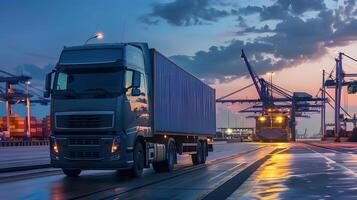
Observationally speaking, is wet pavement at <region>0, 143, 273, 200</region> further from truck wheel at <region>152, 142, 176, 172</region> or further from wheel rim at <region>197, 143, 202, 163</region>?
wheel rim at <region>197, 143, 202, 163</region>

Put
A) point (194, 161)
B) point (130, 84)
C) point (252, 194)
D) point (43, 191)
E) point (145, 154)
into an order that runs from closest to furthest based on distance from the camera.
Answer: point (252, 194), point (43, 191), point (130, 84), point (145, 154), point (194, 161)

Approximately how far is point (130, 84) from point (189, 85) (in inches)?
301

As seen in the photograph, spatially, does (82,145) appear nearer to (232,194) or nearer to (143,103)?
(143,103)

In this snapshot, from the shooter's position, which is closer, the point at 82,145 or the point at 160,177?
the point at 82,145

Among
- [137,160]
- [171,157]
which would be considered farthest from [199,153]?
[137,160]

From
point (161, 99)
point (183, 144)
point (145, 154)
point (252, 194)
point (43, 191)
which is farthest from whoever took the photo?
point (183, 144)

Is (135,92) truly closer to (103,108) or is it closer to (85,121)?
(103,108)

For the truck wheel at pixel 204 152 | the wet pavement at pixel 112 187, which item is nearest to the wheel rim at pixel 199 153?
the truck wheel at pixel 204 152

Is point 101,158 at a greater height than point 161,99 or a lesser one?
lesser

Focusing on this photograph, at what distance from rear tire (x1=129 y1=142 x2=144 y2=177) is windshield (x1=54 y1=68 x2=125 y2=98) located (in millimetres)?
1956

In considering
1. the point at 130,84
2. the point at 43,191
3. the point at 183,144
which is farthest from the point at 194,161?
the point at 43,191

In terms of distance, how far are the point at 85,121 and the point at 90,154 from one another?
945 mm

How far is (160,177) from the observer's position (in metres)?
18.5

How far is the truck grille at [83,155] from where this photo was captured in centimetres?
1653
